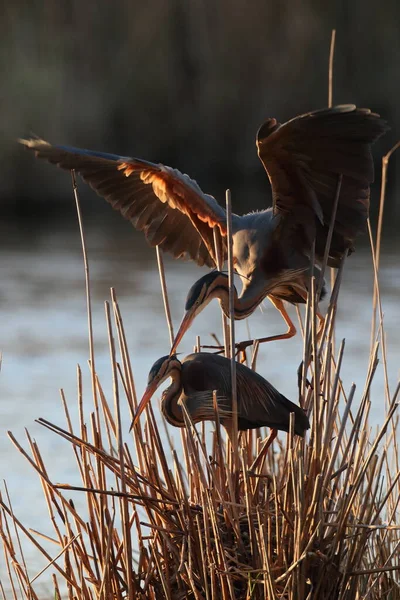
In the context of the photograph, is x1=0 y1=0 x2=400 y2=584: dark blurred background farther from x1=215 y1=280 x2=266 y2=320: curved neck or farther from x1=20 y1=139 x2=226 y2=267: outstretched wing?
x1=215 y1=280 x2=266 y2=320: curved neck

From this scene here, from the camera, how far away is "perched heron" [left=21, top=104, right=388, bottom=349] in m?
2.55

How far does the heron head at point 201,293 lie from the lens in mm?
2387

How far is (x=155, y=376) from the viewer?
225 centimetres

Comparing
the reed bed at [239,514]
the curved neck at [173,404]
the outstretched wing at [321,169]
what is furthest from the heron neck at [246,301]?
the curved neck at [173,404]

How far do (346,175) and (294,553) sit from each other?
0.88m

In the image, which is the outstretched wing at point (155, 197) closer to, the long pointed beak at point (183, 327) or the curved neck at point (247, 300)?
the curved neck at point (247, 300)

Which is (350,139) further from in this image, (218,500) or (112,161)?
(218,500)

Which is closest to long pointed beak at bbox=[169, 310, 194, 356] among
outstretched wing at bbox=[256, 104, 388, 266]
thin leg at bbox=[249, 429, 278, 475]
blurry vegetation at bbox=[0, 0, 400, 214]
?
thin leg at bbox=[249, 429, 278, 475]

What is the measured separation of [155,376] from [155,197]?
2.90 feet

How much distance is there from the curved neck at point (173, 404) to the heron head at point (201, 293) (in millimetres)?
69

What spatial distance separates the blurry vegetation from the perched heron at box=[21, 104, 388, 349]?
9.07 metres

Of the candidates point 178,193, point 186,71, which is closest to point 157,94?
point 186,71

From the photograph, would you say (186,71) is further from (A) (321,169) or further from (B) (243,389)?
(B) (243,389)

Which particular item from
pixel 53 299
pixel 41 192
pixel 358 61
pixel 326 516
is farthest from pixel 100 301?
pixel 358 61
